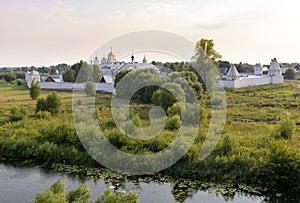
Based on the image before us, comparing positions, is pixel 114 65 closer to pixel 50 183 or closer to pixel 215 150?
pixel 215 150

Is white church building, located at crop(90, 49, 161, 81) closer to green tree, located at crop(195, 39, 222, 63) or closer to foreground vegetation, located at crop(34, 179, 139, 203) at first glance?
green tree, located at crop(195, 39, 222, 63)

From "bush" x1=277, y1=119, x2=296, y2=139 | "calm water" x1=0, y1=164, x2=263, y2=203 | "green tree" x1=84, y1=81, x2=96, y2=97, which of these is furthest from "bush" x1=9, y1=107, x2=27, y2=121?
"bush" x1=277, y1=119, x2=296, y2=139

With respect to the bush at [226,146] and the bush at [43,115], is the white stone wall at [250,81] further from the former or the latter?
the bush at [226,146]

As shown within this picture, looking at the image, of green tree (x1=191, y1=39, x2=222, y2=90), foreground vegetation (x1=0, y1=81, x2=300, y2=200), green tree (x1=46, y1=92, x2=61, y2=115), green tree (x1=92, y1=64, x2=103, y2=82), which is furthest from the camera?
green tree (x1=92, y1=64, x2=103, y2=82)

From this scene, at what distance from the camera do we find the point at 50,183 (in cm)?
1045

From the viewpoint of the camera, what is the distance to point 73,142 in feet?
42.7

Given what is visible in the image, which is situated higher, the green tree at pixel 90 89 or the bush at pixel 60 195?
the green tree at pixel 90 89

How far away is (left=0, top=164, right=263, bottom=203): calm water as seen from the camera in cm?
938

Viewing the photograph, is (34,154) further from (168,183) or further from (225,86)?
(225,86)

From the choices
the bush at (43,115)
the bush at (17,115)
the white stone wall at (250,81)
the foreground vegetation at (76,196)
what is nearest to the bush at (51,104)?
the bush at (43,115)

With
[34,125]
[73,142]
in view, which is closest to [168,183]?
[73,142]

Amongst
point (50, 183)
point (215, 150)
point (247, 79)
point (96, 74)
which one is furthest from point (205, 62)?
point (50, 183)

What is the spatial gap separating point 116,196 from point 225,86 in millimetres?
28665

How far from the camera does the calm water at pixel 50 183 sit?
9383mm
